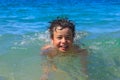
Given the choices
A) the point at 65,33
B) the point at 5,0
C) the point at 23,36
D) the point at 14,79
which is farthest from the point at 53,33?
the point at 5,0

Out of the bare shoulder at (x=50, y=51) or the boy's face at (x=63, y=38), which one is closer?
the boy's face at (x=63, y=38)

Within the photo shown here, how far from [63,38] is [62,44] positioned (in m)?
0.10

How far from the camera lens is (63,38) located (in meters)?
4.77

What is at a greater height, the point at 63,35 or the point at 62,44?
the point at 63,35

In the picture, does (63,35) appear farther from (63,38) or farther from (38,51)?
(38,51)

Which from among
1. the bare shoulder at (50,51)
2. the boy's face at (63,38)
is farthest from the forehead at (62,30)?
the bare shoulder at (50,51)

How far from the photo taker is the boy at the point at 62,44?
479 centimetres

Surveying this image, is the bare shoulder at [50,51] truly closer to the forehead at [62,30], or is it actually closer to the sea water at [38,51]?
the sea water at [38,51]

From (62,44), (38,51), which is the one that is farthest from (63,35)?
(38,51)

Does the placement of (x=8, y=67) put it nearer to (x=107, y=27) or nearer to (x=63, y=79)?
(x=63, y=79)

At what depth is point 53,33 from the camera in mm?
5027

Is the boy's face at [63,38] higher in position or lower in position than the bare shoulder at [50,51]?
higher

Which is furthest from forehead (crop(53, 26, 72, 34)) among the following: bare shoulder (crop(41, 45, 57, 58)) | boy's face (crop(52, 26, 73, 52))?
bare shoulder (crop(41, 45, 57, 58))

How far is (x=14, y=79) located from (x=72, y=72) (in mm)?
884
